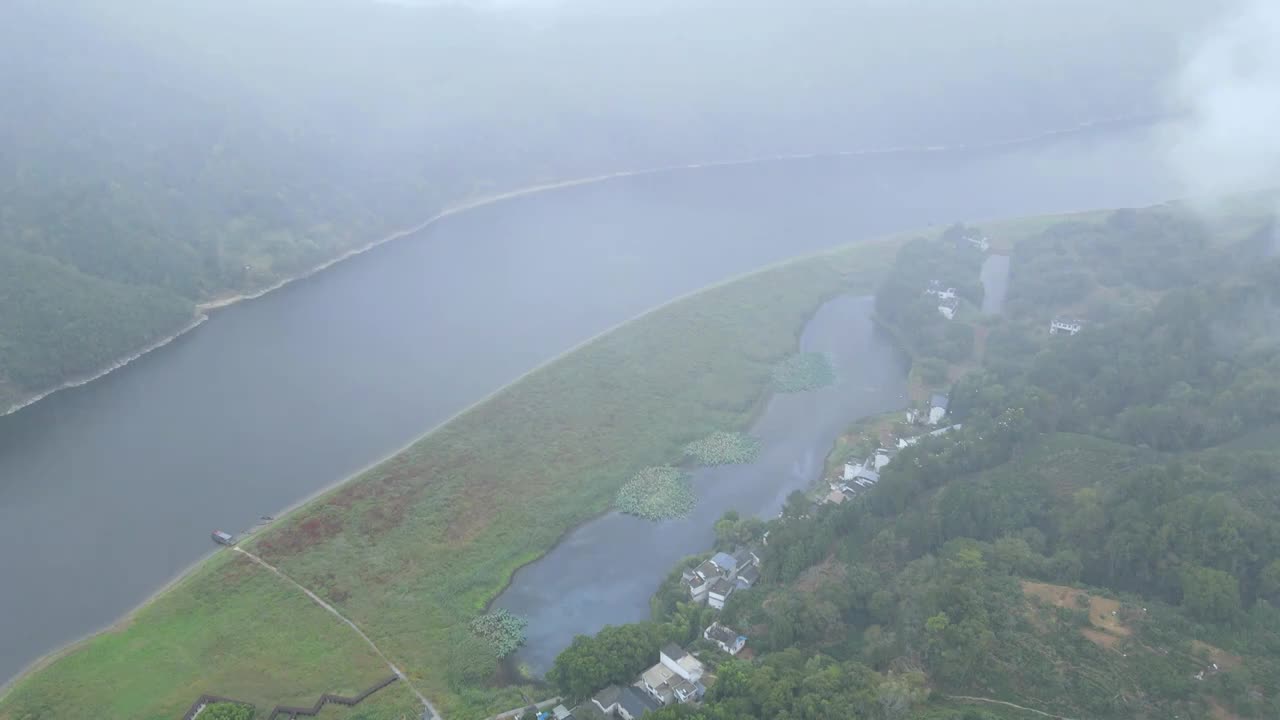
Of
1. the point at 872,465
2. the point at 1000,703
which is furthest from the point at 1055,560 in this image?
the point at 872,465

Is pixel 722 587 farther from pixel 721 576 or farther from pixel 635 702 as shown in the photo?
pixel 635 702

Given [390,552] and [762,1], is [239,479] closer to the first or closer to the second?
[390,552]

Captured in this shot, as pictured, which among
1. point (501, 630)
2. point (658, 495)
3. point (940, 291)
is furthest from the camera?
point (940, 291)

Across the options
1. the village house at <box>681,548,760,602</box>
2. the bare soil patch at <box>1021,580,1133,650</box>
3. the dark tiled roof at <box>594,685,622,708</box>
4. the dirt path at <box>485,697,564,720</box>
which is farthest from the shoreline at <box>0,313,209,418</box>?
the bare soil patch at <box>1021,580,1133,650</box>

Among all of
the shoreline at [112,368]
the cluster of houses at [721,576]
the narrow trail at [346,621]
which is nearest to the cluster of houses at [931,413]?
the cluster of houses at [721,576]

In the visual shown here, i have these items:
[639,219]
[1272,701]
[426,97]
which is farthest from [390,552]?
[426,97]

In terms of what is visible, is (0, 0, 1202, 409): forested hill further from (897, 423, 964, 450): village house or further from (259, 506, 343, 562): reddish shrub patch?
(897, 423, 964, 450): village house

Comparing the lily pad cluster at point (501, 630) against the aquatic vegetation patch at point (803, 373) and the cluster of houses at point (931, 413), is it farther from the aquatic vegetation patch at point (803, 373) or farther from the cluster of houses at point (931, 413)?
the cluster of houses at point (931, 413)
